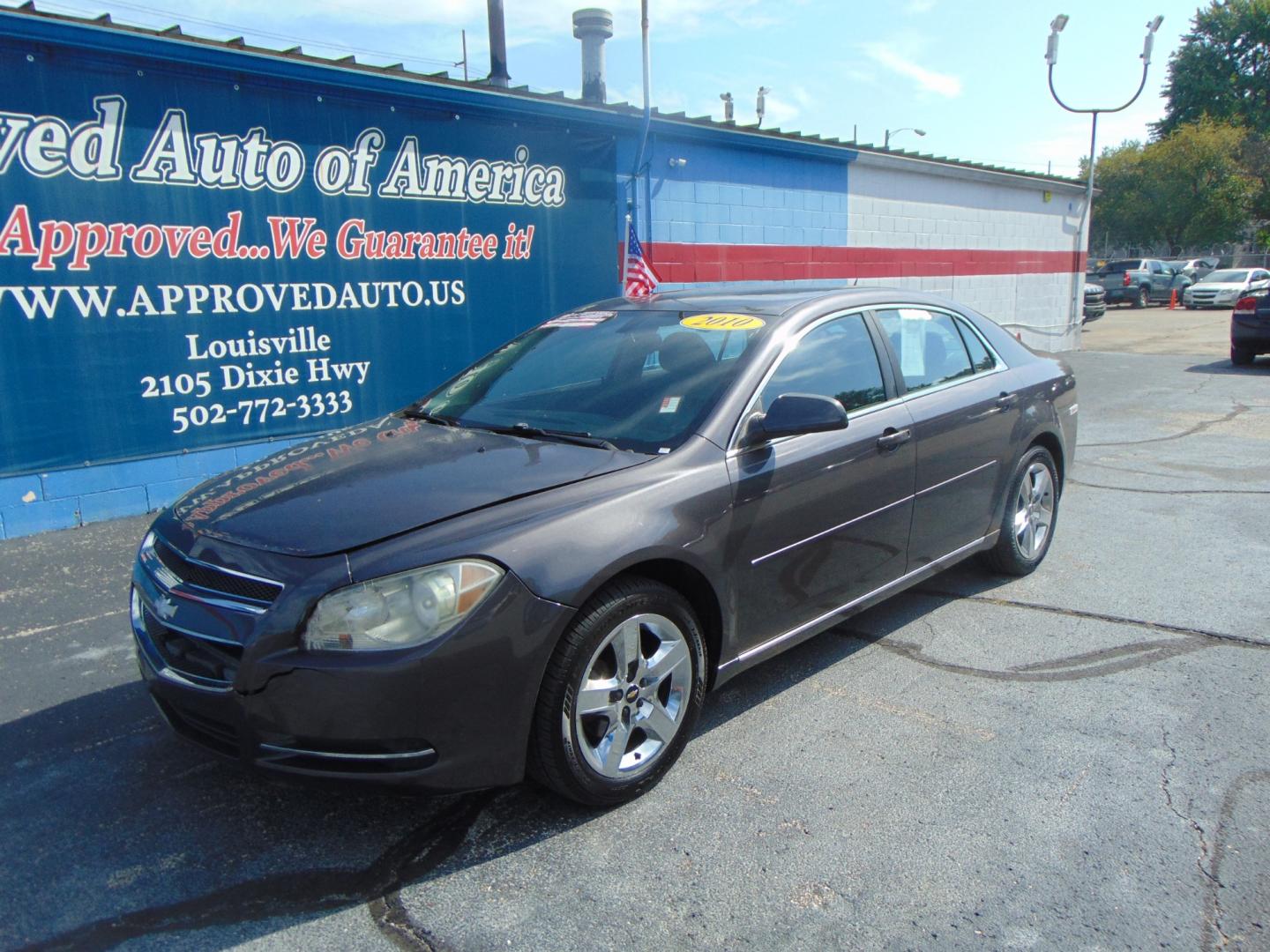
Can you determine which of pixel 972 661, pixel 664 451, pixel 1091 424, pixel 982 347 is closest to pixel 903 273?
pixel 1091 424

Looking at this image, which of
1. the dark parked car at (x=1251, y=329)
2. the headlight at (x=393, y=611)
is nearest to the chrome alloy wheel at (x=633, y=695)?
the headlight at (x=393, y=611)

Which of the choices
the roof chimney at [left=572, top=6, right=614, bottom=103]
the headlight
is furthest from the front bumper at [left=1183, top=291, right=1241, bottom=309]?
the headlight

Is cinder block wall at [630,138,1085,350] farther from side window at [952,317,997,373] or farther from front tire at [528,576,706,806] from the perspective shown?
front tire at [528,576,706,806]

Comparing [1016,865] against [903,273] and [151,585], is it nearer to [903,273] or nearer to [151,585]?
[151,585]

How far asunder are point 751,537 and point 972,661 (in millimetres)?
1435

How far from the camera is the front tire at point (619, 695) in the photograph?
279 cm

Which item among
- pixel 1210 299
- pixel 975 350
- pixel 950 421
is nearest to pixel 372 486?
pixel 950 421

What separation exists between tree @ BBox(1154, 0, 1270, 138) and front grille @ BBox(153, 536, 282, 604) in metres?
68.0

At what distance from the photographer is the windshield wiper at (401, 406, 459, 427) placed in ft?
12.9

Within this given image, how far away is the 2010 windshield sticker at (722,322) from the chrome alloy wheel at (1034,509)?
1988mm

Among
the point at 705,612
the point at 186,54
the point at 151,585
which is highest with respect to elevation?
the point at 186,54

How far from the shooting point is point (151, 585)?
9.97 ft

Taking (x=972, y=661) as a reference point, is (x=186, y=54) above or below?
above

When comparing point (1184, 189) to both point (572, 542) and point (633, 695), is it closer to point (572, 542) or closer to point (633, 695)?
point (633, 695)
